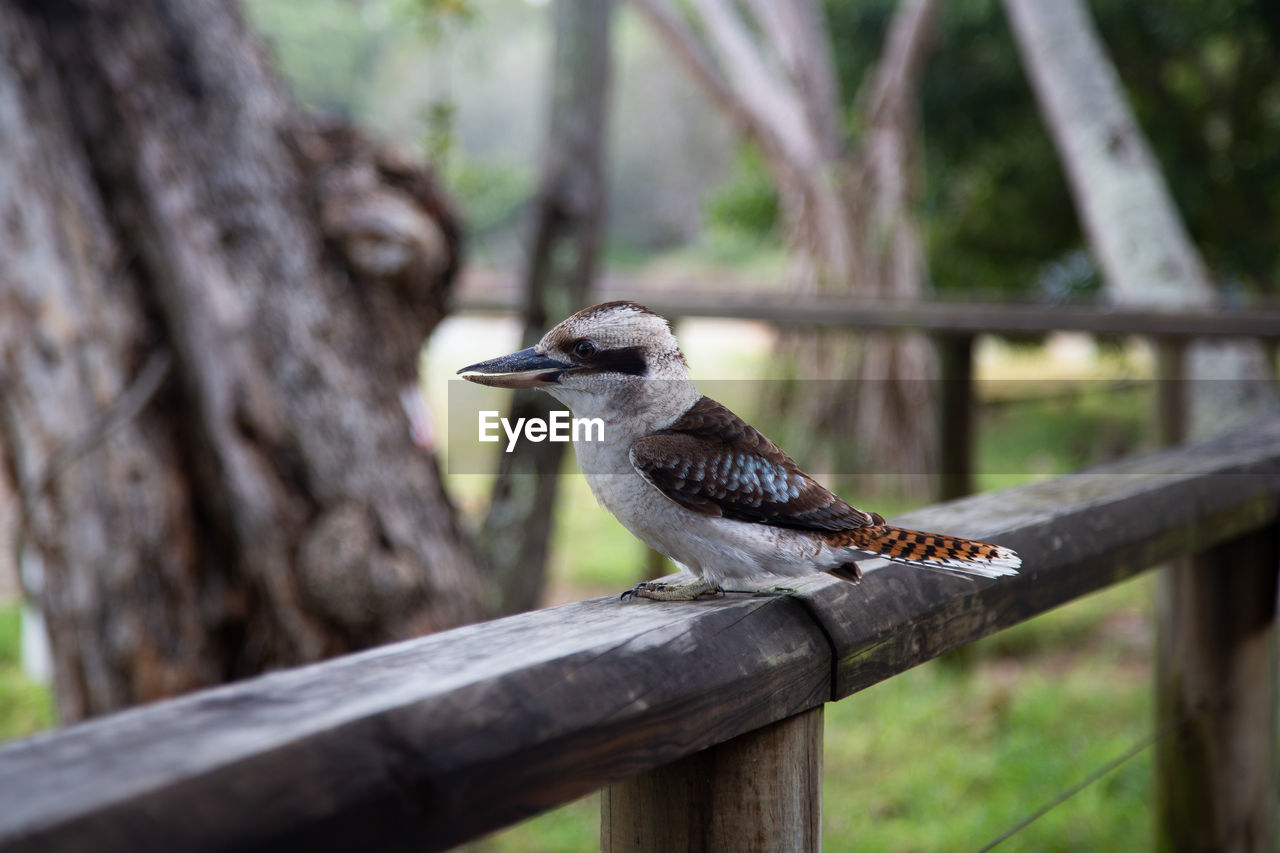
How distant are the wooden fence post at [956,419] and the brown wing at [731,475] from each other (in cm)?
278

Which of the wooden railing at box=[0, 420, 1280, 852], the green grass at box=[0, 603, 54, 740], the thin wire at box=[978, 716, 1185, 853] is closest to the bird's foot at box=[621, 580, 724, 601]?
the wooden railing at box=[0, 420, 1280, 852]

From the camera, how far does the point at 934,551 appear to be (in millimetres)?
979

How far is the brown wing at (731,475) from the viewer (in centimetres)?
94

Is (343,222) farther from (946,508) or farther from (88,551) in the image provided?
(946,508)

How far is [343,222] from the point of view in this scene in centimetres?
258

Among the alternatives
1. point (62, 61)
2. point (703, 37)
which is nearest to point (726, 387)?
point (62, 61)

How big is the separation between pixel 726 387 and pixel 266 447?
5.35 feet

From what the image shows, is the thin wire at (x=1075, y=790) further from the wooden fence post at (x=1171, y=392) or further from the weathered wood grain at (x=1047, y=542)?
the wooden fence post at (x=1171, y=392)

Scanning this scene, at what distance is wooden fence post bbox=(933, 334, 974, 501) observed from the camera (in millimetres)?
3662

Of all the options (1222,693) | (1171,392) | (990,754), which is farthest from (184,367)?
(1171,392)

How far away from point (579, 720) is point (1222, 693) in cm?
191

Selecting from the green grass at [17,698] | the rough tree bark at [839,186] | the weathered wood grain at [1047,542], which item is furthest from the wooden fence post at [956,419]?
the green grass at [17,698]

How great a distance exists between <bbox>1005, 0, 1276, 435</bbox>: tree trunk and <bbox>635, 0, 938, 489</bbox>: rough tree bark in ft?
3.15

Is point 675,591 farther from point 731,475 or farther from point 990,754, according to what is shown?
point 990,754
